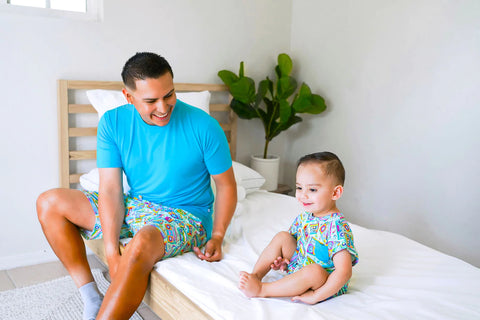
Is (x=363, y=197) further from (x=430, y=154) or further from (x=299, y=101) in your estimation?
(x=299, y=101)

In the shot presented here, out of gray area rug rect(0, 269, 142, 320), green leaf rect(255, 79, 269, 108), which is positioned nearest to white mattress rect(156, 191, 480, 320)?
gray area rug rect(0, 269, 142, 320)

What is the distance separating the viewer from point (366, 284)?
144cm

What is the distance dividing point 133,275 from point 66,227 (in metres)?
0.44

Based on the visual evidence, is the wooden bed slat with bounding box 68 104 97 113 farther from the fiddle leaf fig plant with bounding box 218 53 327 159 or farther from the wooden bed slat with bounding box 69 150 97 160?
the fiddle leaf fig plant with bounding box 218 53 327 159

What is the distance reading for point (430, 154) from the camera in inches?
95.7

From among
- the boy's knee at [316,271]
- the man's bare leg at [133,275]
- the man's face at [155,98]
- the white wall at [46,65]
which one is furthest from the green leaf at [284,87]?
the boy's knee at [316,271]

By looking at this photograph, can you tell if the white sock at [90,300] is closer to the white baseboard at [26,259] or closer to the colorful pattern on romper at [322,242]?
the colorful pattern on romper at [322,242]

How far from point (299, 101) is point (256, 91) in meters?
0.40

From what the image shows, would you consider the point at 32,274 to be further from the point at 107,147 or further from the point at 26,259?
the point at 107,147

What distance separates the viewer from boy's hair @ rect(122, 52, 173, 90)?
5.00 feet

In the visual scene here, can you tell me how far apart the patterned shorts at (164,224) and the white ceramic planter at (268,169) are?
51.2 inches

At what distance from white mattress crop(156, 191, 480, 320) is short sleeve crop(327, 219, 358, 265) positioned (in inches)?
5.9

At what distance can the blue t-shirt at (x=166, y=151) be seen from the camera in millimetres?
1680

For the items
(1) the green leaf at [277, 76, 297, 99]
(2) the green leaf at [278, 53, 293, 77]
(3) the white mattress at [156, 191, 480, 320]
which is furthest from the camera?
(2) the green leaf at [278, 53, 293, 77]
